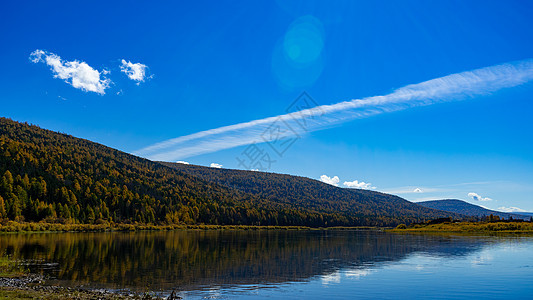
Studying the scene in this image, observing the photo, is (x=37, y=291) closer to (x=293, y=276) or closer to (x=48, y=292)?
(x=48, y=292)

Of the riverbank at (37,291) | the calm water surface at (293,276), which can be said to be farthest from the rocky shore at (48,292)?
the calm water surface at (293,276)

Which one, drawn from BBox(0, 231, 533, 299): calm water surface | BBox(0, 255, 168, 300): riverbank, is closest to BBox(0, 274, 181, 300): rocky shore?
BBox(0, 255, 168, 300): riverbank

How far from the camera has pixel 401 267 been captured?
50.7 metres

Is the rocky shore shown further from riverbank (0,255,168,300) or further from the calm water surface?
the calm water surface

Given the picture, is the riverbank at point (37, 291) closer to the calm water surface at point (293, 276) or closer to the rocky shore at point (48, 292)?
the rocky shore at point (48, 292)

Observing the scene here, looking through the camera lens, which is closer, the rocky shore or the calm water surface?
the rocky shore

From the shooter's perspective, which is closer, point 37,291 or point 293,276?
point 37,291

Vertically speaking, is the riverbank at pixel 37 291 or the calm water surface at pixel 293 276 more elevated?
the riverbank at pixel 37 291

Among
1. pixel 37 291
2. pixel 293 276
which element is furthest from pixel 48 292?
pixel 293 276

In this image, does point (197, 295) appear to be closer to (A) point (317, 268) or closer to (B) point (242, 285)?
(B) point (242, 285)

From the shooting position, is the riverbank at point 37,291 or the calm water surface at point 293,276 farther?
the calm water surface at point 293,276

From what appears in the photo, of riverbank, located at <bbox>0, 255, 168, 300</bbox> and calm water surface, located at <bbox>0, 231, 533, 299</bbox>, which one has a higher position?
riverbank, located at <bbox>0, 255, 168, 300</bbox>

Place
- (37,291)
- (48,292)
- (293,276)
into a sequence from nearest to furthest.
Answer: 1. (48,292)
2. (37,291)
3. (293,276)

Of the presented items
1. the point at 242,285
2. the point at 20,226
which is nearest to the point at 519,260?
the point at 242,285
